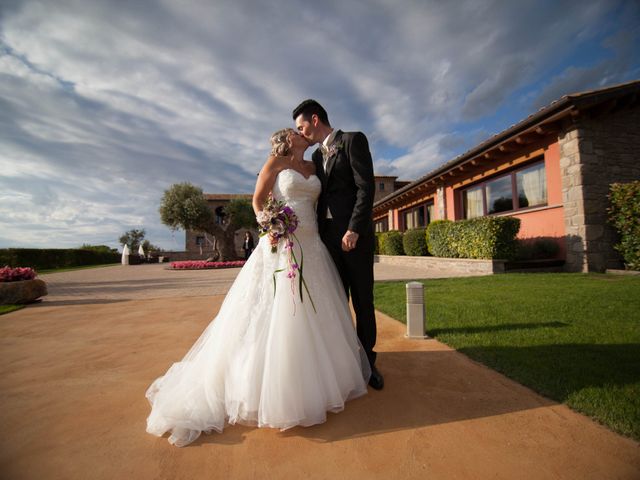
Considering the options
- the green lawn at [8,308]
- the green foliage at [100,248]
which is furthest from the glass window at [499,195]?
the green foliage at [100,248]

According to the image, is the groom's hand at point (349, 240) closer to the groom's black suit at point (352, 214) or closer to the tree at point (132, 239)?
the groom's black suit at point (352, 214)

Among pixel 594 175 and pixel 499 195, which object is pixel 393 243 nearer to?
pixel 499 195

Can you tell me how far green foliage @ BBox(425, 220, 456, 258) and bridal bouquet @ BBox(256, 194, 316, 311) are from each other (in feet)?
29.4

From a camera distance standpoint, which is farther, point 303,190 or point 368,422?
point 303,190

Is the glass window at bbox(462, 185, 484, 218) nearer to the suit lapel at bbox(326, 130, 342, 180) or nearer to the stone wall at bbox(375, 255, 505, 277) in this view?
the stone wall at bbox(375, 255, 505, 277)

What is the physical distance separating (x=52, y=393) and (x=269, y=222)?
239 centimetres

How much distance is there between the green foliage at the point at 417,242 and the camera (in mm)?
12133

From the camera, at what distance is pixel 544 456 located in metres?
1.49

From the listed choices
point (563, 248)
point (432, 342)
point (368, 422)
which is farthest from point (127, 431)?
point (563, 248)

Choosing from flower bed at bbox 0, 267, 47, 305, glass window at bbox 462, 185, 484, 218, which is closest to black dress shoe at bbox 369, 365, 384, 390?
flower bed at bbox 0, 267, 47, 305

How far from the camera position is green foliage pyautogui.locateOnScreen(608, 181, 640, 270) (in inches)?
258

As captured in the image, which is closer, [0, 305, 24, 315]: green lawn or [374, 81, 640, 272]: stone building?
[0, 305, 24, 315]: green lawn

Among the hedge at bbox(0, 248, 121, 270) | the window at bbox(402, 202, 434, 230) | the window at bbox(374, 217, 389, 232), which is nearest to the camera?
the window at bbox(402, 202, 434, 230)

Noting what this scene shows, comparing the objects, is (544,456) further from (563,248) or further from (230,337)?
(563,248)
